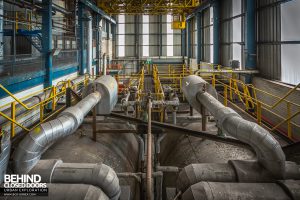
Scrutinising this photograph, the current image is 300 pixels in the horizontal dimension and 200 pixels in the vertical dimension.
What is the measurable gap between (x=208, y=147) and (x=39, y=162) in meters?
4.33

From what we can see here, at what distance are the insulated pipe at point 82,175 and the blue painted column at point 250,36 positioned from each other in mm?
12977

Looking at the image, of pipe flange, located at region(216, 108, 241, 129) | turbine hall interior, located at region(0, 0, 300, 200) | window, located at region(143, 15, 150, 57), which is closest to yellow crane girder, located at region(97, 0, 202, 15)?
turbine hall interior, located at region(0, 0, 300, 200)

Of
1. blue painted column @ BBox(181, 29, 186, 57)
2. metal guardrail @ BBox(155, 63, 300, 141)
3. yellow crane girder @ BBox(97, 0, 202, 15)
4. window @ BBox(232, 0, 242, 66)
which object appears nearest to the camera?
metal guardrail @ BBox(155, 63, 300, 141)

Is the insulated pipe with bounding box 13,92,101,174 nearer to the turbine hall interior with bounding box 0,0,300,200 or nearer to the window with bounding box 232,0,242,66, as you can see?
the turbine hall interior with bounding box 0,0,300,200

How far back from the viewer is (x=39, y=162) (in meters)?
4.73

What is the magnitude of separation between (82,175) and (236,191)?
7.57ft

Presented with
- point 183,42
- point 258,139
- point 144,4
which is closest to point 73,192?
point 258,139

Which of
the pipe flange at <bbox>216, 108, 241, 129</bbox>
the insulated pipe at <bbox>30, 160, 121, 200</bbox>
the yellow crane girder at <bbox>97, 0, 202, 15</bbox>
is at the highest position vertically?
the yellow crane girder at <bbox>97, 0, 202, 15</bbox>

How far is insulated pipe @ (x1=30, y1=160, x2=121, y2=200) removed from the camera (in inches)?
172

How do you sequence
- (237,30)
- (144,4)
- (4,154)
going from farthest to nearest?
1. (144,4)
2. (237,30)
3. (4,154)

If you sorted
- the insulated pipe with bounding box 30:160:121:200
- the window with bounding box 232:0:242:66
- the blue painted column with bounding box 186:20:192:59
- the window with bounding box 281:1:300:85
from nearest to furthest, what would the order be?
1. the insulated pipe with bounding box 30:160:121:200
2. the window with bounding box 281:1:300:85
3. the window with bounding box 232:0:242:66
4. the blue painted column with bounding box 186:20:192:59

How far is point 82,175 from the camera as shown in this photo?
4402mm

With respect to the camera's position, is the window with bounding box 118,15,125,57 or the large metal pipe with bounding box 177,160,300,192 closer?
the large metal pipe with bounding box 177,160,300,192

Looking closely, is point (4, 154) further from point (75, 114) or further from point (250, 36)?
point (250, 36)
